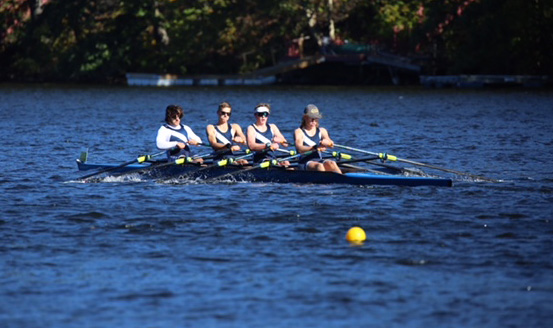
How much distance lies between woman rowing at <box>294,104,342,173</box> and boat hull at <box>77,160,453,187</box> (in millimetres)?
206

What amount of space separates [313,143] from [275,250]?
638cm

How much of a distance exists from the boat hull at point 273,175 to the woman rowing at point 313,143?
0.68ft

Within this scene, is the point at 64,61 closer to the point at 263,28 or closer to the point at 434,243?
the point at 263,28

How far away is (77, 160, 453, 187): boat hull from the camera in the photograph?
783 inches

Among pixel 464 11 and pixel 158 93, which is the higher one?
pixel 464 11

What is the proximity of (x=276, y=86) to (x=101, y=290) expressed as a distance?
63292 mm

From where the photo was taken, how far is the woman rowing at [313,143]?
2039 cm

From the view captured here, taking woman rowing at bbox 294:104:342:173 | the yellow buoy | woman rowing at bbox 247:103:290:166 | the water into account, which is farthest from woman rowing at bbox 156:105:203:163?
the yellow buoy

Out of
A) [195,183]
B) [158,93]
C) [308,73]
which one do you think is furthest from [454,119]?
[308,73]

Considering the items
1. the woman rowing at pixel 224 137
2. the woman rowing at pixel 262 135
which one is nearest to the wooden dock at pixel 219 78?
the woman rowing at pixel 224 137

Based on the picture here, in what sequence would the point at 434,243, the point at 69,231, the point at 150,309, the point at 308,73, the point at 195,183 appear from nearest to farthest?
the point at 150,309 → the point at 434,243 → the point at 69,231 → the point at 195,183 → the point at 308,73

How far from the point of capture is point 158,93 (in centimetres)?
6762

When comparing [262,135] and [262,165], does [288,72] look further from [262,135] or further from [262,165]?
[262,165]

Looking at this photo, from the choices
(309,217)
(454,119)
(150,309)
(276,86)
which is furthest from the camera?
(276,86)
